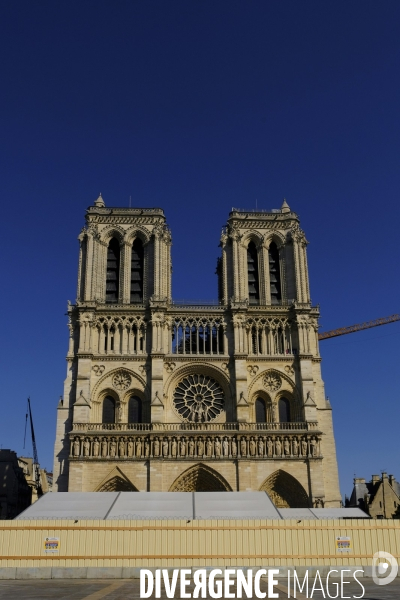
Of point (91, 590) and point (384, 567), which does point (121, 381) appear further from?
point (91, 590)

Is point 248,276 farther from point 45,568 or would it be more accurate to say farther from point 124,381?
point 45,568

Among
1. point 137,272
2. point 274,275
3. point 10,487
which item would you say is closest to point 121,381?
point 137,272

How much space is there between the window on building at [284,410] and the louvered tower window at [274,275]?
823 centimetres

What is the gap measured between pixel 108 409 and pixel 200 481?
8.67m

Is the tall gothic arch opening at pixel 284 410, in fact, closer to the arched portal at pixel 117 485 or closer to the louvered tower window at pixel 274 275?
the louvered tower window at pixel 274 275

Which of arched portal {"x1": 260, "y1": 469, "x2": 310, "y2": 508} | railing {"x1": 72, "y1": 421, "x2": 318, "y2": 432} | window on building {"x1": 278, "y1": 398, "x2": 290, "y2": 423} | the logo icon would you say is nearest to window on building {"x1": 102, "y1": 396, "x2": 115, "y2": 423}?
railing {"x1": 72, "y1": 421, "x2": 318, "y2": 432}

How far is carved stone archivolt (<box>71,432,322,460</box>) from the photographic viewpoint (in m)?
41.8

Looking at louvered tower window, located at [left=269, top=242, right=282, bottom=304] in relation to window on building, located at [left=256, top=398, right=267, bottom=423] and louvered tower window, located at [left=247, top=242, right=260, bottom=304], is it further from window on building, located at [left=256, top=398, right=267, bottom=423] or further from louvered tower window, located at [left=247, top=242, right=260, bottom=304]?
window on building, located at [left=256, top=398, right=267, bottom=423]

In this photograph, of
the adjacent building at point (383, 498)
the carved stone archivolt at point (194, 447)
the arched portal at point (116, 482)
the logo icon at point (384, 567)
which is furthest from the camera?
the adjacent building at point (383, 498)

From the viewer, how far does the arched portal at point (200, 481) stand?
4144 centimetres

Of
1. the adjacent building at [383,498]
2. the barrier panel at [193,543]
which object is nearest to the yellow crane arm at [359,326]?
the adjacent building at [383,498]

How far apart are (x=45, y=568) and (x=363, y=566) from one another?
36.0 ft

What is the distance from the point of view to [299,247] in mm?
49500

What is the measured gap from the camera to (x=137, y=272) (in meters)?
49.2
